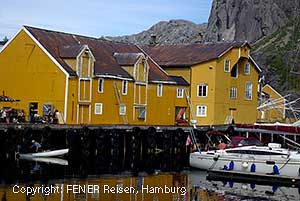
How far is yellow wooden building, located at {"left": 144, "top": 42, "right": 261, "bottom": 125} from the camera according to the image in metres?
69.6

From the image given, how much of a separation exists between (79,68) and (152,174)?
619 inches

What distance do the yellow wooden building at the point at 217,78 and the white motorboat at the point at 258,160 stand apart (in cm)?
2414

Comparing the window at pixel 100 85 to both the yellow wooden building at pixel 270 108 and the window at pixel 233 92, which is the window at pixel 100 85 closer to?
the window at pixel 233 92

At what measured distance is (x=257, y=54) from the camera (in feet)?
472

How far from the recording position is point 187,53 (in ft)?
241

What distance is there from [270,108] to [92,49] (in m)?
27.1

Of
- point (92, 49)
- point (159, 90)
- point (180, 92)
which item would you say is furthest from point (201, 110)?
point (92, 49)

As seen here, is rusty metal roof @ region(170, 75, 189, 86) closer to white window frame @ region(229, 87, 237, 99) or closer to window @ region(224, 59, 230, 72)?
window @ region(224, 59, 230, 72)

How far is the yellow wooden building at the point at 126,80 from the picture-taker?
5738 cm

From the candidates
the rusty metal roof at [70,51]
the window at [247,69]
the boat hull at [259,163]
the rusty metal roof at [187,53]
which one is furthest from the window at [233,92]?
the boat hull at [259,163]

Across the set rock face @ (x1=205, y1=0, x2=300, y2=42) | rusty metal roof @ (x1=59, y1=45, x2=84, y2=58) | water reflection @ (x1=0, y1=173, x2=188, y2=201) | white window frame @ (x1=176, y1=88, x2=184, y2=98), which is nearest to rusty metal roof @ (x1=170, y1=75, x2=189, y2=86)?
white window frame @ (x1=176, y1=88, x2=184, y2=98)

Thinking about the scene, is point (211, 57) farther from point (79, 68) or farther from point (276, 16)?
point (276, 16)

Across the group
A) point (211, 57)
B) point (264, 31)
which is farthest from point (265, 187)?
point (264, 31)

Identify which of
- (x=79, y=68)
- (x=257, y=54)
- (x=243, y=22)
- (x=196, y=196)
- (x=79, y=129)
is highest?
(x=243, y=22)
